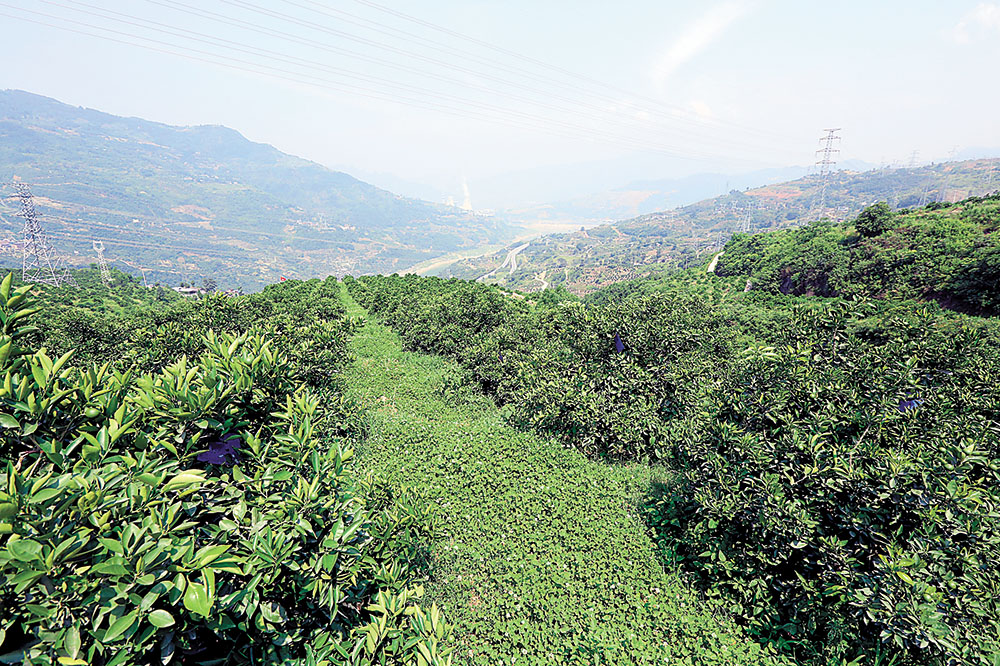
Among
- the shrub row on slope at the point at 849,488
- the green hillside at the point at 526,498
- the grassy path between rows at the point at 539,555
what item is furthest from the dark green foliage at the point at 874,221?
the grassy path between rows at the point at 539,555

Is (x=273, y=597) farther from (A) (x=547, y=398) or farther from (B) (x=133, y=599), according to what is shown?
(A) (x=547, y=398)

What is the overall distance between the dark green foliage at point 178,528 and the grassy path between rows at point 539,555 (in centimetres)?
299

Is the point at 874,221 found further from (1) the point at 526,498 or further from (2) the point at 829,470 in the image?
(1) the point at 526,498

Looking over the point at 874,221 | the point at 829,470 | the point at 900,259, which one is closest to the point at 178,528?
the point at 829,470

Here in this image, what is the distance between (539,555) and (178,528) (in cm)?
752

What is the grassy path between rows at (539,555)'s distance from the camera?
7258 mm

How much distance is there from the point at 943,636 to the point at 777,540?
2.35 meters

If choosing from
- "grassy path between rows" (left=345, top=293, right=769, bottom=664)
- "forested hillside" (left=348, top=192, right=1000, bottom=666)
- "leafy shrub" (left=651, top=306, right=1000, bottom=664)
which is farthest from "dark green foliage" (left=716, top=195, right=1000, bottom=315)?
"grassy path between rows" (left=345, top=293, right=769, bottom=664)

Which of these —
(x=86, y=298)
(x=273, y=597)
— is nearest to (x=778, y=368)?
(x=273, y=597)

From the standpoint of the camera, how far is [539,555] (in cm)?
906

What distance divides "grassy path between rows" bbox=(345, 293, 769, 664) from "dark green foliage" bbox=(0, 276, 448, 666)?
2.99 meters

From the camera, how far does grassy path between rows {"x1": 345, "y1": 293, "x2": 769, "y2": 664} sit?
7.26m

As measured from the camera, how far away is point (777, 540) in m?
7.80

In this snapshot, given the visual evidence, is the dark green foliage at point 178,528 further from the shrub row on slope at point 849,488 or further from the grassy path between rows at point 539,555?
the shrub row on slope at point 849,488
